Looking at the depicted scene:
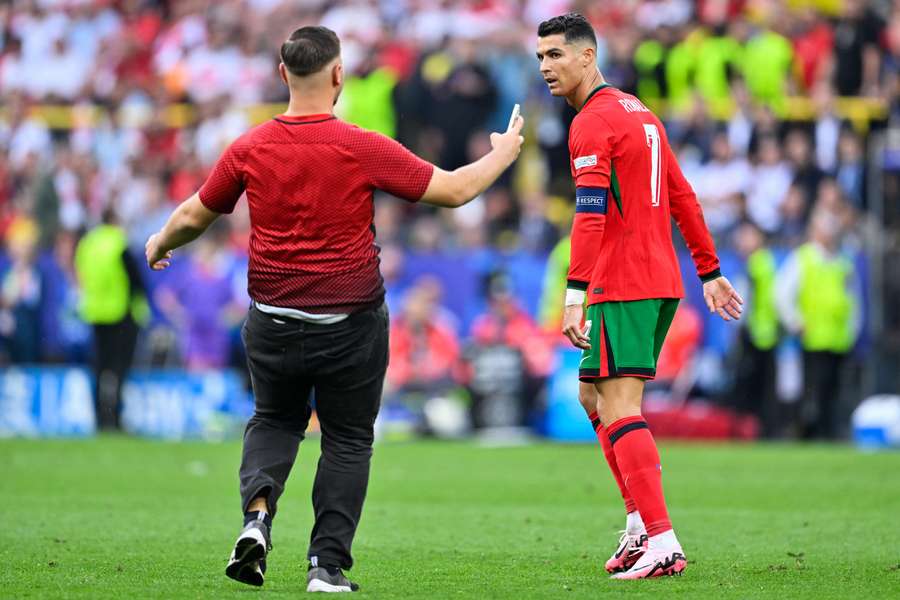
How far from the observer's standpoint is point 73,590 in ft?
21.3

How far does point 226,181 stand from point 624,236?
6.09 ft

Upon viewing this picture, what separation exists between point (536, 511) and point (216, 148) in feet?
40.5

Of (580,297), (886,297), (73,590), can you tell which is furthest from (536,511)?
(886,297)

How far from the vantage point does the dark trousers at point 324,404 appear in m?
6.36

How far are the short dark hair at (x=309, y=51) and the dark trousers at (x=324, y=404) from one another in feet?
3.23

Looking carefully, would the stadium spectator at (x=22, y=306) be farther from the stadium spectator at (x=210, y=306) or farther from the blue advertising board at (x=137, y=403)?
the stadium spectator at (x=210, y=306)

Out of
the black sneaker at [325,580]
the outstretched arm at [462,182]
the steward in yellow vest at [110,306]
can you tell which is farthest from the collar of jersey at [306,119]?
the steward in yellow vest at [110,306]

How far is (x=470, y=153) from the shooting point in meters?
19.8

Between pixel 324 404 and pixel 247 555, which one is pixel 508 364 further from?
pixel 247 555

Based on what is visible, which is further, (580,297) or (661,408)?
(661,408)

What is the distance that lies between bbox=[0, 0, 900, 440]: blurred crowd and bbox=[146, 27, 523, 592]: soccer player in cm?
1171

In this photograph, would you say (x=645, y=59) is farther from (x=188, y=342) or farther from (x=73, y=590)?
(x=73, y=590)

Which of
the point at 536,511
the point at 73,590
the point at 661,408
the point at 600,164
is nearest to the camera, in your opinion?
the point at 73,590

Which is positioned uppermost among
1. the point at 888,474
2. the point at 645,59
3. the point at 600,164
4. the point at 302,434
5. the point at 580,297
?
the point at 645,59
